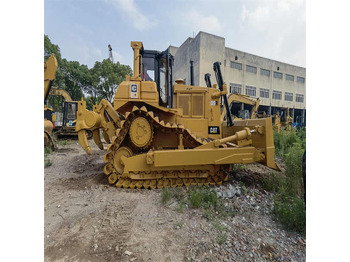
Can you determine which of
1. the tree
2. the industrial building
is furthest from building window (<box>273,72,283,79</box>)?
the tree

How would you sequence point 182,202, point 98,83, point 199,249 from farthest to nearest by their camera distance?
1. point 98,83
2. point 182,202
3. point 199,249

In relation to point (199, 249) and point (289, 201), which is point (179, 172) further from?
point (289, 201)

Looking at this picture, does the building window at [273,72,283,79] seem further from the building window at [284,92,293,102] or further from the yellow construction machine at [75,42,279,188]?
the yellow construction machine at [75,42,279,188]

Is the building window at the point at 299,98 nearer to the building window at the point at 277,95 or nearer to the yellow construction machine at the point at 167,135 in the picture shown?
the building window at the point at 277,95

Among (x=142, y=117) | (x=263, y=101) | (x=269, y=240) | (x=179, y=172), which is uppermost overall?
(x=263, y=101)

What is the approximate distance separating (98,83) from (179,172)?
2095cm

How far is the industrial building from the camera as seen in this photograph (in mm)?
20922

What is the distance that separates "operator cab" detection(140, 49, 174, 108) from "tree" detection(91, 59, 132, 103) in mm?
18274

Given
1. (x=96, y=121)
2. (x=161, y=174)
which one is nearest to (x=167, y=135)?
(x=161, y=174)

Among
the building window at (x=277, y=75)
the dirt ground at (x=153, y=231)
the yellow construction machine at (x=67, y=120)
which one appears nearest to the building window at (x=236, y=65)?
the building window at (x=277, y=75)

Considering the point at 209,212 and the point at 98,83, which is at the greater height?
the point at 98,83

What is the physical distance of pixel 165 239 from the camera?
2047 mm

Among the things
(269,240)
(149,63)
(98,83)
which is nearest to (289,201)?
Answer: (269,240)

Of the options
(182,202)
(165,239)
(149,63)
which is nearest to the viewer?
(165,239)
